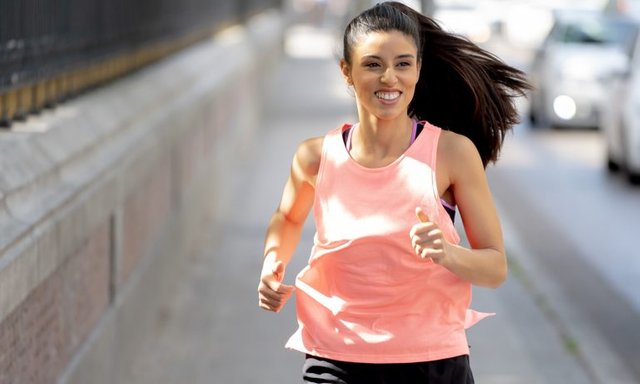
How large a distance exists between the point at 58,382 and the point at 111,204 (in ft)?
4.51

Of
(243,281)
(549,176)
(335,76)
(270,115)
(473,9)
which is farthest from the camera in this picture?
(473,9)

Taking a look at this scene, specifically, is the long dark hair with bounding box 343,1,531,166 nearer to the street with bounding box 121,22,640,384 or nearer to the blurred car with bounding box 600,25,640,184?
the street with bounding box 121,22,640,384

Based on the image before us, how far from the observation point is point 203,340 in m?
8.38

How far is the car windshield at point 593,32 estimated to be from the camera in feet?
71.3

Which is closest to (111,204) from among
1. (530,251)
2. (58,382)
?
(58,382)

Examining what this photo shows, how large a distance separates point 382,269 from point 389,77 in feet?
1.55

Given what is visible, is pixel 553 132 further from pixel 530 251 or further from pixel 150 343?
pixel 150 343

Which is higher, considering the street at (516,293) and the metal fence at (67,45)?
the metal fence at (67,45)

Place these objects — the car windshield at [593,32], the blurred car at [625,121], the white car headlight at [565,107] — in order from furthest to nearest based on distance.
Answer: the car windshield at [593,32] < the white car headlight at [565,107] < the blurred car at [625,121]

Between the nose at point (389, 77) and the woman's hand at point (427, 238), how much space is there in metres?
0.39

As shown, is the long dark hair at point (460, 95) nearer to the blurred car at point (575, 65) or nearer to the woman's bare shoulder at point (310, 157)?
the woman's bare shoulder at point (310, 157)

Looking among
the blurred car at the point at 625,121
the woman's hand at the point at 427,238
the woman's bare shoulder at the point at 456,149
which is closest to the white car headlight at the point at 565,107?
the blurred car at the point at 625,121

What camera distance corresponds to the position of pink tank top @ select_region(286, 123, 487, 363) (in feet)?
12.0

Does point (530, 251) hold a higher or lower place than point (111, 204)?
lower
